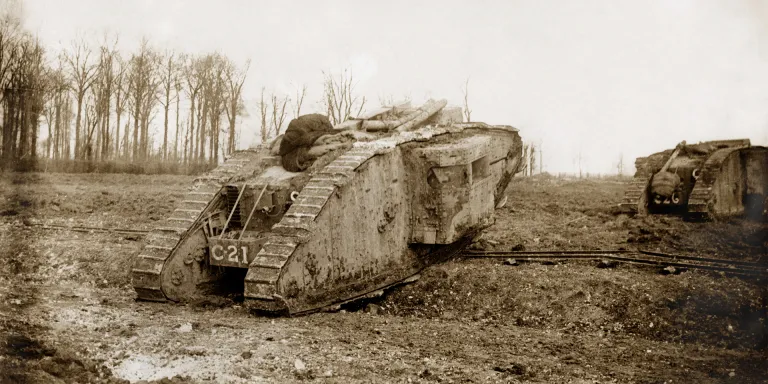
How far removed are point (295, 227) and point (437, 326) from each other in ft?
6.34

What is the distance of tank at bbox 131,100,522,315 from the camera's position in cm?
743

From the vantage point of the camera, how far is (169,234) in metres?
8.09

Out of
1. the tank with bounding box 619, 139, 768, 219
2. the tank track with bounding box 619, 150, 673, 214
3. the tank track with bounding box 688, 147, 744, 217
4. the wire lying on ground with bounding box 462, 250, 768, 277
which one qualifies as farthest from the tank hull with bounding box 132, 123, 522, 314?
the tank with bounding box 619, 139, 768, 219

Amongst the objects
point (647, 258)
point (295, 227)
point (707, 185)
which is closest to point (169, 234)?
point (295, 227)

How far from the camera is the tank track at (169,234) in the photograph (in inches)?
306

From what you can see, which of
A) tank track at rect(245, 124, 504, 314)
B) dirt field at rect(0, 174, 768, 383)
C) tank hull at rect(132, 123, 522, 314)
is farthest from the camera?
tank hull at rect(132, 123, 522, 314)

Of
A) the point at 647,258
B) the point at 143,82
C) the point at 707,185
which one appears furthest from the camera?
the point at 143,82

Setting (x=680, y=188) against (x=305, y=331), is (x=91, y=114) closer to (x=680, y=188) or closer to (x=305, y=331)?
(x=680, y=188)

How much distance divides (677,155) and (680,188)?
3.83ft

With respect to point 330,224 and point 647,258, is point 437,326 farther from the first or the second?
point 647,258

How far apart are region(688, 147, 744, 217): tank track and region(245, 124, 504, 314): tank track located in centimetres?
774

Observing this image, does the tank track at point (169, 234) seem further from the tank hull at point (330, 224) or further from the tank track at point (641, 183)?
the tank track at point (641, 183)

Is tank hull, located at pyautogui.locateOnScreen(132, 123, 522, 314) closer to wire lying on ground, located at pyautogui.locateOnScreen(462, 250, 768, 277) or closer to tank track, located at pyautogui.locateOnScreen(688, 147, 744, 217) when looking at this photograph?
wire lying on ground, located at pyautogui.locateOnScreen(462, 250, 768, 277)

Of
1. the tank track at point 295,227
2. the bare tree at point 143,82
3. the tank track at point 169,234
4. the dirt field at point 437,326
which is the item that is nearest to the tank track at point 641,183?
the dirt field at point 437,326
